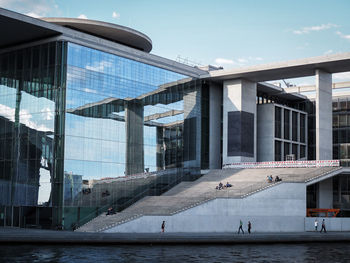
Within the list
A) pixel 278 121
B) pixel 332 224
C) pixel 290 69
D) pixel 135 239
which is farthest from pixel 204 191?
pixel 278 121

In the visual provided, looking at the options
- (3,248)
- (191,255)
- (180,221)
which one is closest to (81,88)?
(180,221)

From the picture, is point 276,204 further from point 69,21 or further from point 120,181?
point 69,21

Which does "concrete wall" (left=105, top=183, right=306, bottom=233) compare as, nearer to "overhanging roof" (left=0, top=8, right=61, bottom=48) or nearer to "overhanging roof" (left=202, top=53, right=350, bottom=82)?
"overhanging roof" (left=202, top=53, right=350, bottom=82)

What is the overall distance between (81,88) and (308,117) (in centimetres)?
3707

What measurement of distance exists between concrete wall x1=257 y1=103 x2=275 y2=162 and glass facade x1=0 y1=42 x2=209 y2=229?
15813 mm

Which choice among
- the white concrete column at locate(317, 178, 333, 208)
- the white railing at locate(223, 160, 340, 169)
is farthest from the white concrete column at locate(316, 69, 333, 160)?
the white concrete column at locate(317, 178, 333, 208)

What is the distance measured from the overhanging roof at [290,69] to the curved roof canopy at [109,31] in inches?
373

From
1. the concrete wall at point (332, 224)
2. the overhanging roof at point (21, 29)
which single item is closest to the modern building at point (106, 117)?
Answer: the overhanging roof at point (21, 29)

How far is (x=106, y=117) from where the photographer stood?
52.0m

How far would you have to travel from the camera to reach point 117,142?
53000 millimetres

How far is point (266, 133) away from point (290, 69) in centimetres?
1140

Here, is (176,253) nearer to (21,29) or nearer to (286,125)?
(21,29)

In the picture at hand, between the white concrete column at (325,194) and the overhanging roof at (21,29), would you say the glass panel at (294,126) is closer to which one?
the white concrete column at (325,194)

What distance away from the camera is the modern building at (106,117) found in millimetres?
48938
